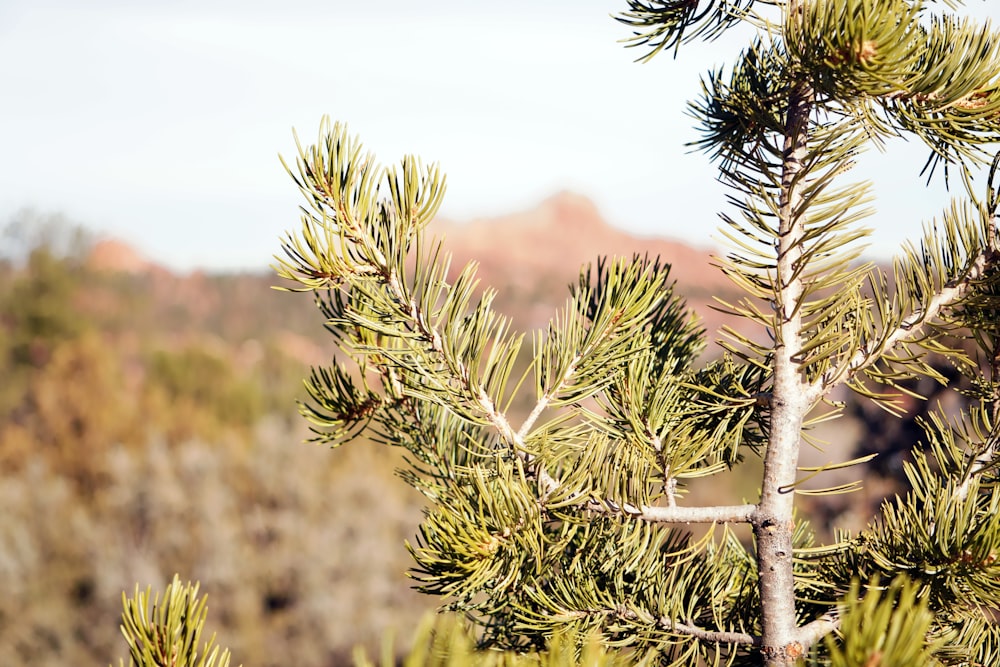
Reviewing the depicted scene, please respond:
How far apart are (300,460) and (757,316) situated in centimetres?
1489

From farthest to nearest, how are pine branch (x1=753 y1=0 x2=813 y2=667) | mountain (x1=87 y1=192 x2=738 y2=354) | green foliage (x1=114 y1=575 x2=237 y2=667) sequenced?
mountain (x1=87 y1=192 x2=738 y2=354) → pine branch (x1=753 y1=0 x2=813 y2=667) → green foliage (x1=114 y1=575 x2=237 y2=667)

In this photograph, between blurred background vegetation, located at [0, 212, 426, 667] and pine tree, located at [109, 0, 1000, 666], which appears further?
blurred background vegetation, located at [0, 212, 426, 667]

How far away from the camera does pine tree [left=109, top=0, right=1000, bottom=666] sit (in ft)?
3.32

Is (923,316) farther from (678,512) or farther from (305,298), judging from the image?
(305,298)

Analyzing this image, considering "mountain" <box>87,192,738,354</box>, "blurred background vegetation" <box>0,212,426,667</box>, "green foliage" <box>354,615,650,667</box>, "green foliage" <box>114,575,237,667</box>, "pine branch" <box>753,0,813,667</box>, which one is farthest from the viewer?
"mountain" <box>87,192,738,354</box>

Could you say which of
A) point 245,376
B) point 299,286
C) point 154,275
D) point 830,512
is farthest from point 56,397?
point 154,275

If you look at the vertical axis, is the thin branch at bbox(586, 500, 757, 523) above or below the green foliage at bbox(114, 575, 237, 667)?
above

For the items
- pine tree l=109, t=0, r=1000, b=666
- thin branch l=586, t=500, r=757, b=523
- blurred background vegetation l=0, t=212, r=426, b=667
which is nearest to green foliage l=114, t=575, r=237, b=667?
pine tree l=109, t=0, r=1000, b=666

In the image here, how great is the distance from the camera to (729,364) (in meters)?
1.27

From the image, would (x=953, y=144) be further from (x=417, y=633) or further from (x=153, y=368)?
(x=153, y=368)

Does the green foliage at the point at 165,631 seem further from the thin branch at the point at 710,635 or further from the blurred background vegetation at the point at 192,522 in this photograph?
the blurred background vegetation at the point at 192,522

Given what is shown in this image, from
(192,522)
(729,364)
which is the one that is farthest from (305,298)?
(729,364)

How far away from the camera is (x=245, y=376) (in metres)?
23.7

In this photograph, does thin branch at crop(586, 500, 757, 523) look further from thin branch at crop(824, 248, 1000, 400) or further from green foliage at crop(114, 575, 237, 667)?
green foliage at crop(114, 575, 237, 667)
